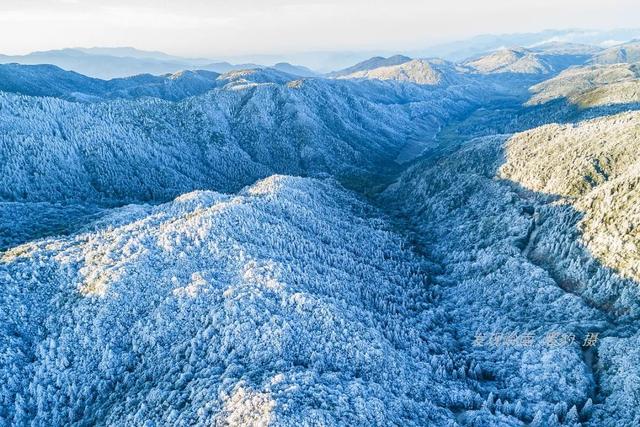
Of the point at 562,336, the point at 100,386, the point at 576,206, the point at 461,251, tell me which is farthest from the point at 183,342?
the point at 576,206

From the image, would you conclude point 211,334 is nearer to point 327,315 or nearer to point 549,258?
point 327,315

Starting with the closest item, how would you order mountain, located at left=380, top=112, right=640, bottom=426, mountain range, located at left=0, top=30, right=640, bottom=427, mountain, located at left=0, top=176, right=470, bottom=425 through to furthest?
mountain, located at left=0, top=176, right=470, bottom=425, mountain range, located at left=0, top=30, right=640, bottom=427, mountain, located at left=380, top=112, right=640, bottom=426

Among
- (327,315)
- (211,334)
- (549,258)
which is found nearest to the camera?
(211,334)

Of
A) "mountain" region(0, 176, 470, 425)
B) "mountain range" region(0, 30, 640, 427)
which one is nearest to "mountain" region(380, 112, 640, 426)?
"mountain range" region(0, 30, 640, 427)

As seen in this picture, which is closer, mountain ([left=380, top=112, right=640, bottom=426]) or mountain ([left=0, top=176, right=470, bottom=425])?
mountain ([left=0, top=176, right=470, bottom=425])

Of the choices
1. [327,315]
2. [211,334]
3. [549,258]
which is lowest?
[211,334]

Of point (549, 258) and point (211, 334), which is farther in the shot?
point (549, 258)

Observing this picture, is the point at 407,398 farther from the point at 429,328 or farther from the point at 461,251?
the point at 461,251

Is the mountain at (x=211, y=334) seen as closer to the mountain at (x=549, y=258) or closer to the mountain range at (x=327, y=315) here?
the mountain range at (x=327, y=315)

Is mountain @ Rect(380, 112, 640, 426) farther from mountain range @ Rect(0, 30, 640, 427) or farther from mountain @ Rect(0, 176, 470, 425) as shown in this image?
mountain @ Rect(0, 176, 470, 425)

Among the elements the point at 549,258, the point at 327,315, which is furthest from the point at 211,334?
the point at 549,258

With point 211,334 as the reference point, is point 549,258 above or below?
above
